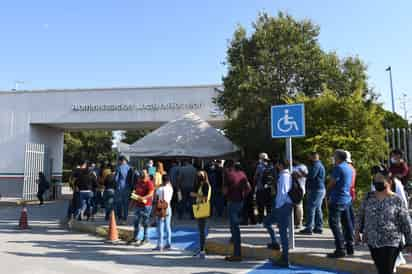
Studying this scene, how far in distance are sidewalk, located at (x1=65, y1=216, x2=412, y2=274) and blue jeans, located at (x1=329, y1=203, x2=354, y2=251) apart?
0.27 metres

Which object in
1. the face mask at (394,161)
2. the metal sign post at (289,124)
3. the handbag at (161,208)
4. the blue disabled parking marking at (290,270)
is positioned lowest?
the blue disabled parking marking at (290,270)

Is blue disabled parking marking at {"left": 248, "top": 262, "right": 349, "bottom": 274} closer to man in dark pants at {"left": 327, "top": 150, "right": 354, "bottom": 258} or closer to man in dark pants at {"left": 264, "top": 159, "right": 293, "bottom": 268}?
Result: man in dark pants at {"left": 264, "top": 159, "right": 293, "bottom": 268}

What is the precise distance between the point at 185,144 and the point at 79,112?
936cm

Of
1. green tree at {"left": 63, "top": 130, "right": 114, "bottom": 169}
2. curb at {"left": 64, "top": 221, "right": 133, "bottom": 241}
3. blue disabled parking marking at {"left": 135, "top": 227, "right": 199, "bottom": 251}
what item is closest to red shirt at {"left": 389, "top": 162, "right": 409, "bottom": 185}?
blue disabled parking marking at {"left": 135, "top": 227, "right": 199, "bottom": 251}

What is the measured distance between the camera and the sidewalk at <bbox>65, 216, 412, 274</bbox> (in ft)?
21.2

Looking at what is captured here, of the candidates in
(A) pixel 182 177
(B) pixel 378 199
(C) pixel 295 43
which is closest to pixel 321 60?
(C) pixel 295 43

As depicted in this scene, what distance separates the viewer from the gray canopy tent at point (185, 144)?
46.6 ft

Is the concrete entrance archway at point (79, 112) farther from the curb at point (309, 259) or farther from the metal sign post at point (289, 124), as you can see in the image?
the curb at point (309, 259)

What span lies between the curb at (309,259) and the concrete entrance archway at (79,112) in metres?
12.2

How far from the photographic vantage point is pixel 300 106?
758 centimetres

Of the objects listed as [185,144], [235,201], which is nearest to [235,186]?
[235,201]

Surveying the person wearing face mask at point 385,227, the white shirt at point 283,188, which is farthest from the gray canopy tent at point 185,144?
the person wearing face mask at point 385,227

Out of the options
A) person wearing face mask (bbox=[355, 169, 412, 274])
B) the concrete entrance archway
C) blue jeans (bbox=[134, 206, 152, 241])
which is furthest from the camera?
the concrete entrance archway

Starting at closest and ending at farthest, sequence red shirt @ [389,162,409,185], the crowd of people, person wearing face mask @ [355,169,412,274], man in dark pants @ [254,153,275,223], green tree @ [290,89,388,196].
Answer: person wearing face mask @ [355,169,412,274] → the crowd of people → red shirt @ [389,162,409,185] → man in dark pants @ [254,153,275,223] → green tree @ [290,89,388,196]
